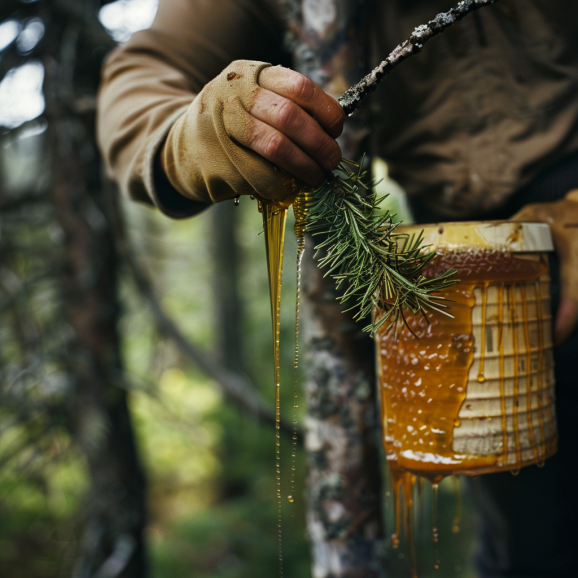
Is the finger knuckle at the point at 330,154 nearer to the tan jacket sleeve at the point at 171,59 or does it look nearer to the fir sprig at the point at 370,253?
the fir sprig at the point at 370,253

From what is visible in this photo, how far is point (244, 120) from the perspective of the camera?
859 millimetres

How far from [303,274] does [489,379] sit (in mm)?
654

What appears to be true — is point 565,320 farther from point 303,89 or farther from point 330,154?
point 303,89

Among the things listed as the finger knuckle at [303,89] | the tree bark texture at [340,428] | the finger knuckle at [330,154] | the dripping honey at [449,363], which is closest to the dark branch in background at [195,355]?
the tree bark texture at [340,428]

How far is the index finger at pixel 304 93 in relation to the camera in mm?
834

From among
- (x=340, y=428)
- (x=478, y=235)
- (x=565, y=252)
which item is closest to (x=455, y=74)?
(x=565, y=252)

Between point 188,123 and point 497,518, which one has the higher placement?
point 188,123

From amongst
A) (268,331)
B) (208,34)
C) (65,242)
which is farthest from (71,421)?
(268,331)

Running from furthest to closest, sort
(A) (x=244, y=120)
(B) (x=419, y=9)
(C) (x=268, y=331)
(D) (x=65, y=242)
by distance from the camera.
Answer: (C) (x=268, y=331) < (D) (x=65, y=242) < (B) (x=419, y=9) < (A) (x=244, y=120)

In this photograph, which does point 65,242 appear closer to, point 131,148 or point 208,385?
point 131,148

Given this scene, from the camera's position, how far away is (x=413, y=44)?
0.85m

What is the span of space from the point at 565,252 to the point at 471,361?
51cm

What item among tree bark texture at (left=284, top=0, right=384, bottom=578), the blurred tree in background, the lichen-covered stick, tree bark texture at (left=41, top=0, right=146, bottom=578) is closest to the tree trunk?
tree bark texture at (left=284, top=0, right=384, bottom=578)

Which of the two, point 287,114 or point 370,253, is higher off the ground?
point 287,114
